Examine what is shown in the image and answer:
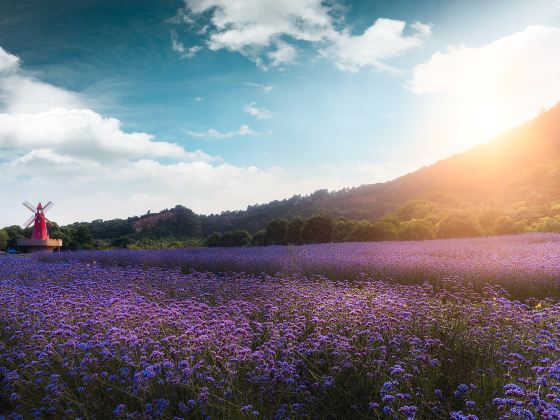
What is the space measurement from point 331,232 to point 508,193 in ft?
78.8

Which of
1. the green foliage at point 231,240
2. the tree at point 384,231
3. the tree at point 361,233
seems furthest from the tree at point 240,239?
the tree at point 384,231

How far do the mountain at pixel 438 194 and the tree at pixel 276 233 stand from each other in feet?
25.1

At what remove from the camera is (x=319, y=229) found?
854 inches

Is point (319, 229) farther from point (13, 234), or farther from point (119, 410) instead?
point (13, 234)

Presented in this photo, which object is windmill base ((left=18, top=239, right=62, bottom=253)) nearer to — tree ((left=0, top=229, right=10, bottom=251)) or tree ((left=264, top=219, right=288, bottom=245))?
tree ((left=264, top=219, right=288, bottom=245))

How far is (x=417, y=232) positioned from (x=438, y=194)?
93.7ft

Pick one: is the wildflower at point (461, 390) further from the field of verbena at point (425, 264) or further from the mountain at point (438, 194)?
the mountain at point (438, 194)

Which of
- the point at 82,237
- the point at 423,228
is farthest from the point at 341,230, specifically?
the point at 82,237

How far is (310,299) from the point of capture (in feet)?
16.6

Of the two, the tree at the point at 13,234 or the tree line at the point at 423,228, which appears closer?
the tree line at the point at 423,228

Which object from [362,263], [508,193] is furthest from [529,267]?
[508,193]

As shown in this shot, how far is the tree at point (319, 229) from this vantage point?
2166 centimetres

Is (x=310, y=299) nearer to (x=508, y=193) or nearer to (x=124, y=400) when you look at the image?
(x=124, y=400)

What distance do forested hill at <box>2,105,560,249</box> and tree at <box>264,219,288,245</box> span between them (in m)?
7.65
